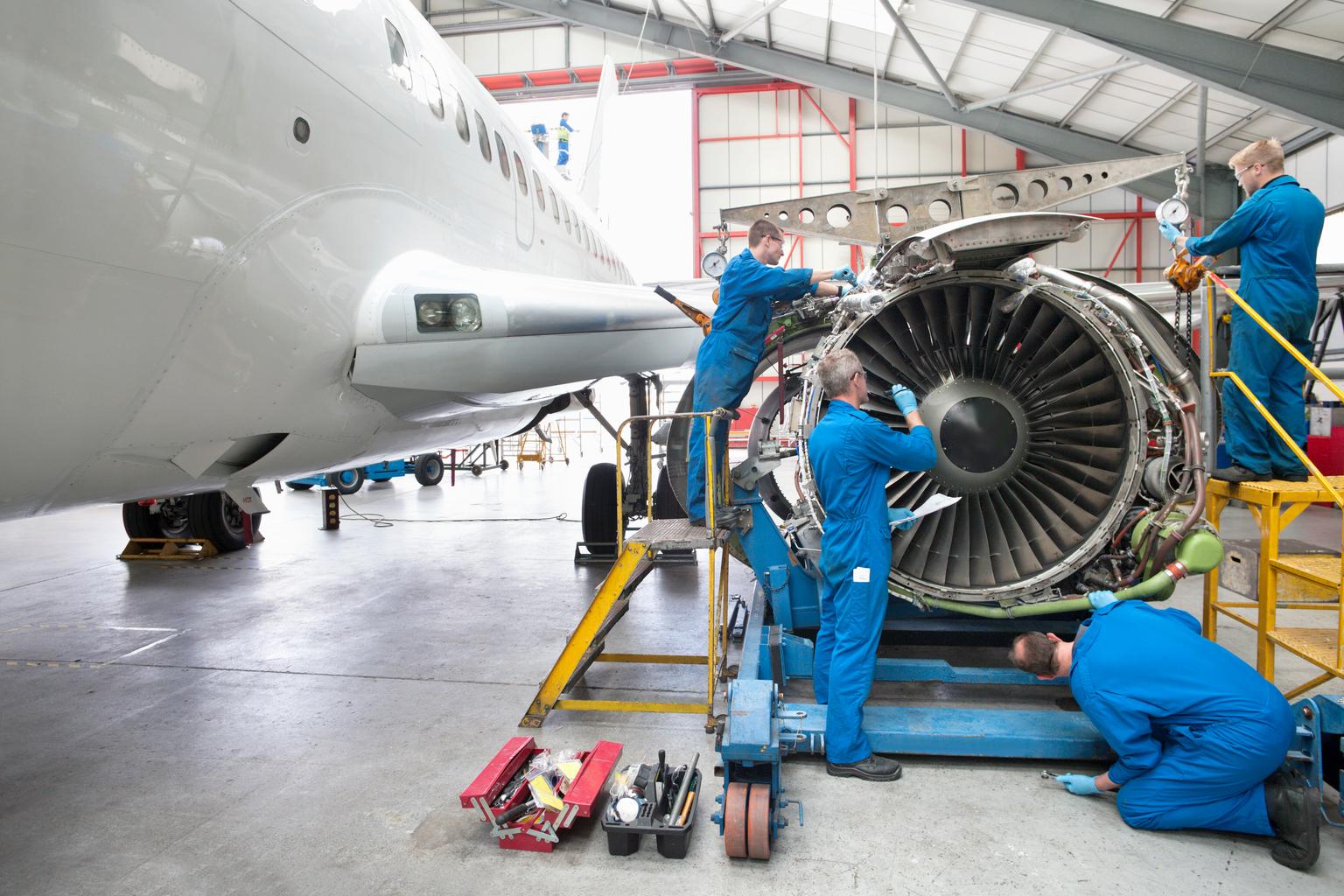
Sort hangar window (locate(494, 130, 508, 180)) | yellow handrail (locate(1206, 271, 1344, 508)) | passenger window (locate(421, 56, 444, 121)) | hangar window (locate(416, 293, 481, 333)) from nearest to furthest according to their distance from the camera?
yellow handrail (locate(1206, 271, 1344, 508)) < hangar window (locate(416, 293, 481, 333)) < passenger window (locate(421, 56, 444, 121)) < hangar window (locate(494, 130, 508, 180))

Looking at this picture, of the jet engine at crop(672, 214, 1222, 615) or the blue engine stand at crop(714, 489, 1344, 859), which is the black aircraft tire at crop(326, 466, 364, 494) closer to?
the blue engine stand at crop(714, 489, 1344, 859)

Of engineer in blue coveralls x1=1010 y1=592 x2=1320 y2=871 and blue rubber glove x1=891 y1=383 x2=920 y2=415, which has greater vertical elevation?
blue rubber glove x1=891 y1=383 x2=920 y2=415

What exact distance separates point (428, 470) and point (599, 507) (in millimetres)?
9604

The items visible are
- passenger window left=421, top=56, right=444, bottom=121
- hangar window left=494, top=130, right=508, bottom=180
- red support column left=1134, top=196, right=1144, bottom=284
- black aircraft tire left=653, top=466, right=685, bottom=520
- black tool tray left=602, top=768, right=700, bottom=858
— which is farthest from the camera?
red support column left=1134, top=196, right=1144, bottom=284

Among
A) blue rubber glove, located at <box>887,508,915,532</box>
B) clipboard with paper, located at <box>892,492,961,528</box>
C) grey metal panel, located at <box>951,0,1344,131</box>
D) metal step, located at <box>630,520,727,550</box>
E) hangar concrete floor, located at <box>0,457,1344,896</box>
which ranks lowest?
hangar concrete floor, located at <box>0,457,1344,896</box>

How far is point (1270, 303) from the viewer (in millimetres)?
3576

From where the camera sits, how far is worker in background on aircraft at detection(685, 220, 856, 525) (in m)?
4.10

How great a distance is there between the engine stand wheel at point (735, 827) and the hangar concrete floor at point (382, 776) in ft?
0.21

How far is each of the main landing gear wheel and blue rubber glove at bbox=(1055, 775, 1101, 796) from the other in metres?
1.23

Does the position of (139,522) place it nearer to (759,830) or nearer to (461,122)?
(461,122)

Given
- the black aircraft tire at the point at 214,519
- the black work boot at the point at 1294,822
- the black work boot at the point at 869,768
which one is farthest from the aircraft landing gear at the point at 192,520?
the black work boot at the point at 1294,822

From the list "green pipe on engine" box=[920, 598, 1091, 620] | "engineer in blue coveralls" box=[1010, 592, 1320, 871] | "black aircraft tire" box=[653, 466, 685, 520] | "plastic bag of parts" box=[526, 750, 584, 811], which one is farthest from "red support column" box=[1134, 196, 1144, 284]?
"plastic bag of parts" box=[526, 750, 584, 811]

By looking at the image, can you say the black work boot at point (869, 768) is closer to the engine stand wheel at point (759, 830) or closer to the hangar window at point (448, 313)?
the engine stand wheel at point (759, 830)

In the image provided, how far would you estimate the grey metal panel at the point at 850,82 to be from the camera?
1731 cm
